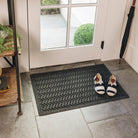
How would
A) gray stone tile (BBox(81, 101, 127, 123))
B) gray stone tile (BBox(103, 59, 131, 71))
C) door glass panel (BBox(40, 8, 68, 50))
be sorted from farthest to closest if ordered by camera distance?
gray stone tile (BBox(103, 59, 131, 71)) < door glass panel (BBox(40, 8, 68, 50)) < gray stone tile (BBox(81, 101, 127, 123))

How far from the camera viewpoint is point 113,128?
1.96m

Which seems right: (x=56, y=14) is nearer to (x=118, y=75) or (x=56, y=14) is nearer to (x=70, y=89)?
(x=70, y=89)

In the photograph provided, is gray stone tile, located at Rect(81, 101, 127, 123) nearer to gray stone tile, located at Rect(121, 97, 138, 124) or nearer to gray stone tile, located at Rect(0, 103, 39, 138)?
gray stone tile, located at Rect(121, 97, 138, 124)

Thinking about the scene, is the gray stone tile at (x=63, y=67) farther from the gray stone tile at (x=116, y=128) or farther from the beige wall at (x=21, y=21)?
the gray stone tile at (x=116, y=128)

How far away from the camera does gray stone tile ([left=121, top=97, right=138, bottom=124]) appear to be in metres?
2.11

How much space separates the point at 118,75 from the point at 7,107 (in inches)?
47.6

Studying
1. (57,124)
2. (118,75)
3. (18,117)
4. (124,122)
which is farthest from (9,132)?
(118,75)

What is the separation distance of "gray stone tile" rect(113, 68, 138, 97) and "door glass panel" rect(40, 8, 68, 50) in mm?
696

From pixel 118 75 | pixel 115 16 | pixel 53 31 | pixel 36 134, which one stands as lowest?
pixel 36 134

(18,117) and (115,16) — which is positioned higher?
(115,16)

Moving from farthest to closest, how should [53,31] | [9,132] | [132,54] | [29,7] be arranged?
1. [132,54]
2. [53,31]
3. [29,7]
4. [9,132]

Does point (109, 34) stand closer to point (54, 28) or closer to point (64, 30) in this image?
point (64, 30)

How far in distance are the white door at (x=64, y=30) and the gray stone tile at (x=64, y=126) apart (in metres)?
0.73

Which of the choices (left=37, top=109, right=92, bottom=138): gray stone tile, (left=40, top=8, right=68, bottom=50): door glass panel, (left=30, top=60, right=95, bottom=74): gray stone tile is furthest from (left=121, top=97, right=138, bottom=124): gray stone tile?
(left=40, top=8, right=68, bottom=50): door glass panel
